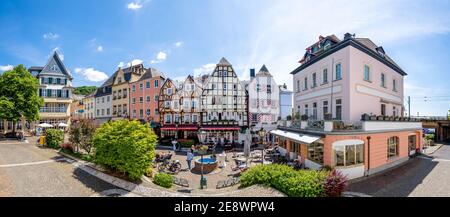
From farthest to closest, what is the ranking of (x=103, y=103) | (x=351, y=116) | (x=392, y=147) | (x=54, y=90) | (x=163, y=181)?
(x=103, y=103) → (x=54, y=90) → (x=392, y=147) → (x=351, y=116) → (x=163, y=181)

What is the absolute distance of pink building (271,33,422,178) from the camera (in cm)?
1311

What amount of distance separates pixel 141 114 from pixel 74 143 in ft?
64.7

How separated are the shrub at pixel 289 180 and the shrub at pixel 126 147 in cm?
562

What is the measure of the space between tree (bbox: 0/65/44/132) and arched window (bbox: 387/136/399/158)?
137 feet

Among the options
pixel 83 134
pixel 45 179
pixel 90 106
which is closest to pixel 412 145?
pixel 45 179

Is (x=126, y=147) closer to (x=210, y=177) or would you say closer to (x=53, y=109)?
(x=210, y=177)

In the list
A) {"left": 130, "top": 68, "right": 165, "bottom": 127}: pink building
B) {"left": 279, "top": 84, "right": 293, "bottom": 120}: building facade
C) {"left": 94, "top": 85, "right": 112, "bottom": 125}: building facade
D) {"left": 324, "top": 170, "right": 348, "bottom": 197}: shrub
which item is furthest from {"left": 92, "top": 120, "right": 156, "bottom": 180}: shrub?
{"left": 94, "top": 85, "right": 112, "bottom": 125}: building facade

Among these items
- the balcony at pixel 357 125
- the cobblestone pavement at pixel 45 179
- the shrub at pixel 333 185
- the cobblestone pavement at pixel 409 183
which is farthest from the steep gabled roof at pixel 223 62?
the shrub at pixel 333 185

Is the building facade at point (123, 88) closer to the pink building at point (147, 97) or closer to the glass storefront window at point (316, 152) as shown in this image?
the pink building at point (147, 97)

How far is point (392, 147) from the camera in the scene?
55.8 ft

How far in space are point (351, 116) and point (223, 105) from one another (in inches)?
741

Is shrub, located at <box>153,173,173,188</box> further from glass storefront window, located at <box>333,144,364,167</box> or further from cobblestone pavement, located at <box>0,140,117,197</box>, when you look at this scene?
glass storefront window, located at <box>333,144,364,167</box>

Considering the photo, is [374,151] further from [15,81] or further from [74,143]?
[15,81]

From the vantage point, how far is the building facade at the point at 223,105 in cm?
3131
